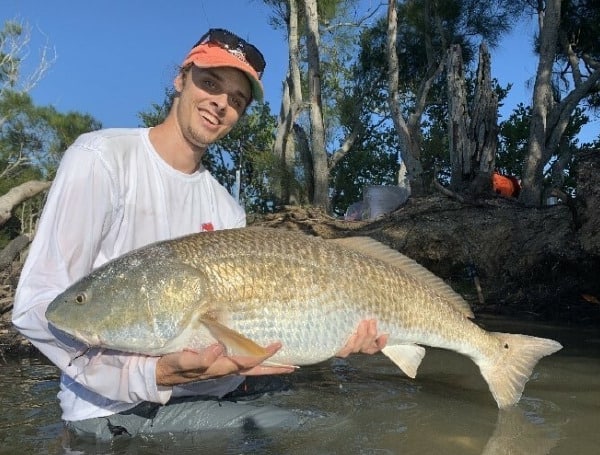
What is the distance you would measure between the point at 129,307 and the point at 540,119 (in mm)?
12006

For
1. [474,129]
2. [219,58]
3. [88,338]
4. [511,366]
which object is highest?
[474,129]

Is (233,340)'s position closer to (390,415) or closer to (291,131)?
(390,415)

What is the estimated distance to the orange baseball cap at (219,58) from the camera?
3139mm

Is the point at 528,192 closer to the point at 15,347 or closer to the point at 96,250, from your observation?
the point at 15,347

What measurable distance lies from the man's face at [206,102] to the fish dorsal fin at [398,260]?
883 mm

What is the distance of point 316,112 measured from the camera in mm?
15508

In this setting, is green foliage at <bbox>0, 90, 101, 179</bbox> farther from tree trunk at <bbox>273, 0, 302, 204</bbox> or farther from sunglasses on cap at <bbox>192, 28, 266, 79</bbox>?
sunglasses on cap at <bbox>192, 28, 266, 79</bbox>

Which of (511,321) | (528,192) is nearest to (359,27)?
(528,192)

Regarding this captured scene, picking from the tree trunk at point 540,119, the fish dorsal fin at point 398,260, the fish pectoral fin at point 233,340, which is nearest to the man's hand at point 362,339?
the fish dorsal fin at point 398,260

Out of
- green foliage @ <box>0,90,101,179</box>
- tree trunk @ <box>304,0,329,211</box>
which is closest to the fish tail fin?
tree trunk @ <box>304,0,329,211</box>

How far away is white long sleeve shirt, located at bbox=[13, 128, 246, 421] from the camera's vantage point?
8.61ft

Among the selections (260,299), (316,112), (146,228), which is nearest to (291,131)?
(316,112)

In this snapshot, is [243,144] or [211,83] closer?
[211,83]

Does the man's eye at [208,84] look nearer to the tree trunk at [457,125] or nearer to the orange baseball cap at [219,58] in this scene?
the orange baseball cap at [219,58]
